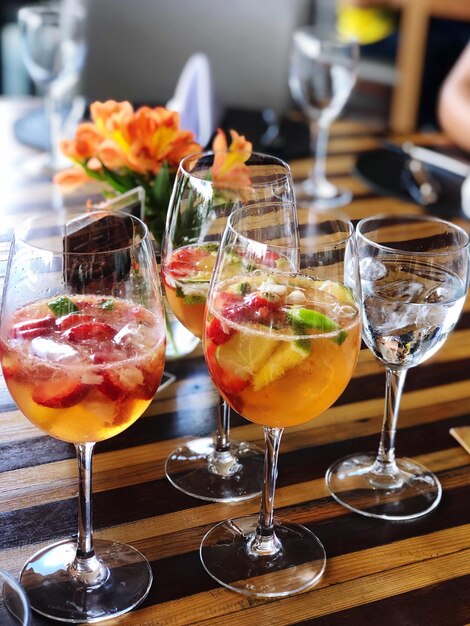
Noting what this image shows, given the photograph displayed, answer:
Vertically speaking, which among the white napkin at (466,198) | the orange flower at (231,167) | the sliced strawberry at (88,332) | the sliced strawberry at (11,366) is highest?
the orange flower at (231,167)

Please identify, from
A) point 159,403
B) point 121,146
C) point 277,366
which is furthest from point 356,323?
point 121,146

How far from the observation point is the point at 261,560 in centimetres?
79

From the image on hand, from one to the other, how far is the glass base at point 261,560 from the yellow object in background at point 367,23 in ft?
9.40

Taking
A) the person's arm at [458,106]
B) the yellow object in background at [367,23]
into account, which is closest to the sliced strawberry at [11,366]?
the person's arm at [458,106]

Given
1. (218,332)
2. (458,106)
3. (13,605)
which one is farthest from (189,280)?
(458,106)

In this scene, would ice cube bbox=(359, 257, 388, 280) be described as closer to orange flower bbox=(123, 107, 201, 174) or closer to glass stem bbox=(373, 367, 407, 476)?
glass stem bbox=(373, 367, 407, 476)

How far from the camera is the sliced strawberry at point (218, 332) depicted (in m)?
0.72

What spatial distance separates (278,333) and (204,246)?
226mm

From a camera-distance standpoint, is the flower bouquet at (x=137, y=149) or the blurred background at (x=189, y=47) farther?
the blurred background at (x=189, y=47)

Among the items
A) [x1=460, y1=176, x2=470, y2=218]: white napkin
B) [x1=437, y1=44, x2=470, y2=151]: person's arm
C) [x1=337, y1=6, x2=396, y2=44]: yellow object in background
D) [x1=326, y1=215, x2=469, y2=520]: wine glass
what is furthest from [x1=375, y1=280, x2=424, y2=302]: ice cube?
[x1=337, y1=6, x2=396, y2=44]: yellow object in background

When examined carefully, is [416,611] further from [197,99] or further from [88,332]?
[197,99]

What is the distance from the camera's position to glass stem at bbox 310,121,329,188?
171 cm

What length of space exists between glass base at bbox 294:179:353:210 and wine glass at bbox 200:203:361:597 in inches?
32.7

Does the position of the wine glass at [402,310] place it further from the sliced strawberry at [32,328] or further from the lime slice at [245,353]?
the sliced strawberry at [32,328]
